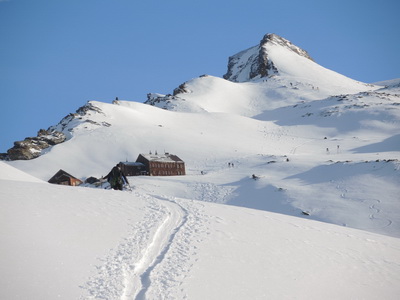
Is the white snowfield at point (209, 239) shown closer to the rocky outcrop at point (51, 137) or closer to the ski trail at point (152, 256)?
the ski trail at point (152, 256)

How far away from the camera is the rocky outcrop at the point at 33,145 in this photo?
7334cm

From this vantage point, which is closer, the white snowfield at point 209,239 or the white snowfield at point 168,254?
the white snowfield at point 168,254

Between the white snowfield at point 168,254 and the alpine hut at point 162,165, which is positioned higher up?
the alpine hut at point 162,165

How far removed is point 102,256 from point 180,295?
2.79 meters

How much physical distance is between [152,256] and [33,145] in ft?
254

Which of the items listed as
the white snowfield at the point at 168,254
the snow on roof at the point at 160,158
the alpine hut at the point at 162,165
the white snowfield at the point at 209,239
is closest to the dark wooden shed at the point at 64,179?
the alpine hut at the point at 162,165

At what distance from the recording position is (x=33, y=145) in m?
77.4

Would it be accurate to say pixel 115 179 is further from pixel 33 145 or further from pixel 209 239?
pixel 33 145

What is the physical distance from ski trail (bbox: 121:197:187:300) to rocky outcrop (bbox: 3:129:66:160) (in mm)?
68865

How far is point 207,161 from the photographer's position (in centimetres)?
6650

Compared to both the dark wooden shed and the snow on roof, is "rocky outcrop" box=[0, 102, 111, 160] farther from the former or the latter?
the snow on roof

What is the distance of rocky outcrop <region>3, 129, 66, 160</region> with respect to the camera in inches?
2887

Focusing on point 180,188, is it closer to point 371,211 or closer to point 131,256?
point 371,211

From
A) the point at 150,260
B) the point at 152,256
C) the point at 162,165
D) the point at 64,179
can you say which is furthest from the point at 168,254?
the point at 162,165
